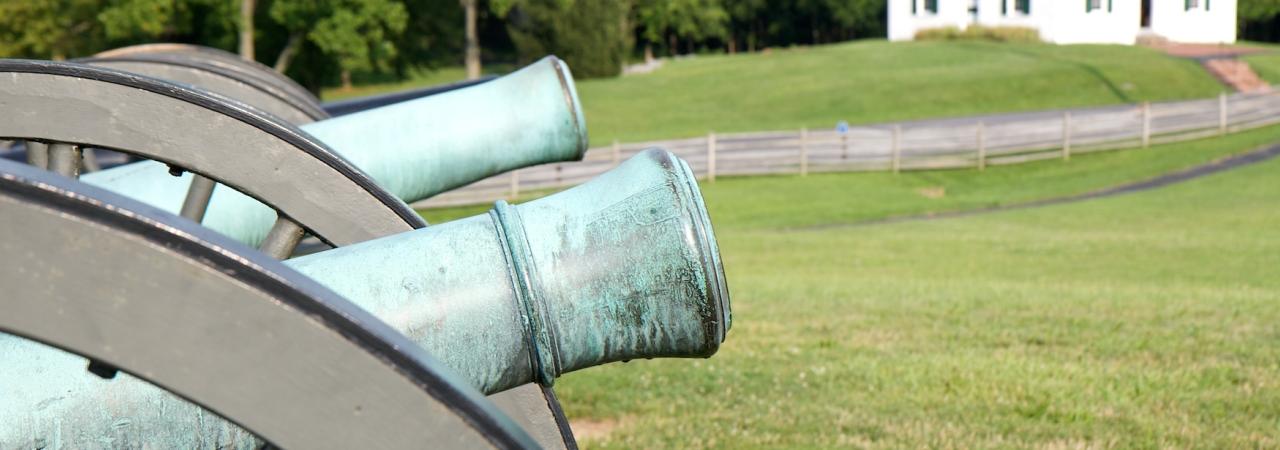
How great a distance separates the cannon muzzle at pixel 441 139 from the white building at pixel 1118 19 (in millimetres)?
59014

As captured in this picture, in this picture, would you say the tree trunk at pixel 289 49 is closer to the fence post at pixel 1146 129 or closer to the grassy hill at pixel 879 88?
the grassy hill at pixel 879 88

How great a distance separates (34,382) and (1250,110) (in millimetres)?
36687

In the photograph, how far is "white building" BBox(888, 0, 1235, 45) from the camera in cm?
5938

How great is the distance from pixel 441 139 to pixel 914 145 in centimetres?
2782

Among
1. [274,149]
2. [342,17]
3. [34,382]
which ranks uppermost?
[274,149]

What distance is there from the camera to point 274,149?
8.39 ft

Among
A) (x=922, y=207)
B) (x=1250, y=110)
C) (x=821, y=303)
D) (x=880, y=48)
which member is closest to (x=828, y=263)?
(x=821, y=303)

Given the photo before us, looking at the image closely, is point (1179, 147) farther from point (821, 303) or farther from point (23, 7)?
point (23, 7)

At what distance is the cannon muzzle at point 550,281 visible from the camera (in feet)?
6.33

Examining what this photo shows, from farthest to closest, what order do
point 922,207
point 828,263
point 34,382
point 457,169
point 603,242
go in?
point 922,207 → point 828,263 → point 457,169 → point 603,242 → point 34,382

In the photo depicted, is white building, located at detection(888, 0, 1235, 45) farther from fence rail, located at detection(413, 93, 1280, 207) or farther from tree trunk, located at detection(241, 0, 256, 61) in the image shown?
tree trunk, located at detection(241, 0, 256, 61)

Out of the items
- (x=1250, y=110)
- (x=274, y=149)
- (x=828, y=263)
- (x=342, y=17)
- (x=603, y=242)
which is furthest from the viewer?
(x=342, y=17)

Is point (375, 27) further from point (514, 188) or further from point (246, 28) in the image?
point (514, 188)

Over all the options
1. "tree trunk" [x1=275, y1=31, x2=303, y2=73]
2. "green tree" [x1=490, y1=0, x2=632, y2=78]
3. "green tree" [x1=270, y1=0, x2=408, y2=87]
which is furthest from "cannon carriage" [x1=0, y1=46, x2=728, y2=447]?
"green tree" [x1=490, y1=0, x2=632, y2=78]
